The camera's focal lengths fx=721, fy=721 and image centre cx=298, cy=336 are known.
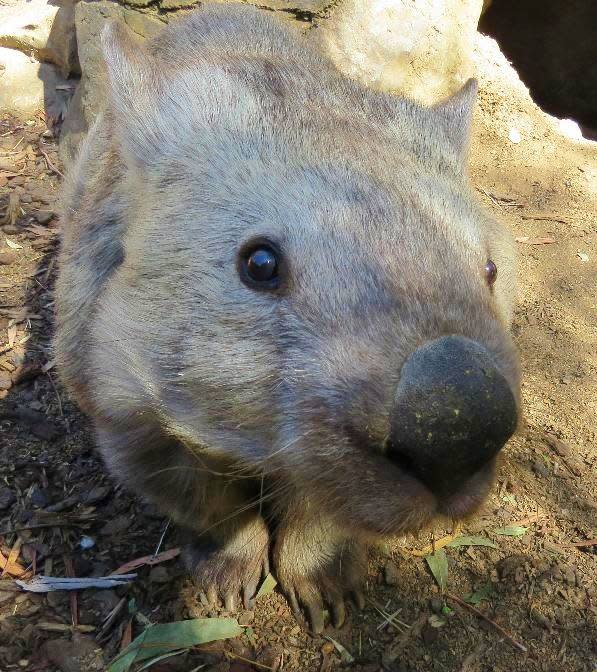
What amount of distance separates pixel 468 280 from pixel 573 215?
14.3 ft

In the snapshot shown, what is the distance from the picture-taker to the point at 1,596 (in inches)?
126

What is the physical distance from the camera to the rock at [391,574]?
136 inches

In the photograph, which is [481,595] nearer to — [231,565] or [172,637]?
[231,565]

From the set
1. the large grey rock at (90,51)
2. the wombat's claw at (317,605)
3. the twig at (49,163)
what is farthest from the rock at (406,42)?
the wombat's claw at (317,605)

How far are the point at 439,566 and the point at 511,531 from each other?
0.46 meters

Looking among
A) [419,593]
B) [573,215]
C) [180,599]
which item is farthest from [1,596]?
[573,215]

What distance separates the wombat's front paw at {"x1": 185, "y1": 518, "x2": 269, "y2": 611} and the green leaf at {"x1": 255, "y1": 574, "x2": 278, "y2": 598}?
0.09ft

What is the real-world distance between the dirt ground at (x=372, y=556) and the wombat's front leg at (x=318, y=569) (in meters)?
0.08

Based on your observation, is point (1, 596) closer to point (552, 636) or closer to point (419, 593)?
point (419, 593)

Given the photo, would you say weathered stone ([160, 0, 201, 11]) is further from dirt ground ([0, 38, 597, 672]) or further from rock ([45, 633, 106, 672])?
rock ([45, 633, 106, 672])

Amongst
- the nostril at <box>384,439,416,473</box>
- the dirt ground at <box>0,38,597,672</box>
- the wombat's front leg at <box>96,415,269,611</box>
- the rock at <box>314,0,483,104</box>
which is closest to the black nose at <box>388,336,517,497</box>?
the nostril at <box>384,439,416,473</box>

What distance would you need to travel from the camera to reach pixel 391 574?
3479 mm

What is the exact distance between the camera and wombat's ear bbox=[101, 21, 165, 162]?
8.54ft

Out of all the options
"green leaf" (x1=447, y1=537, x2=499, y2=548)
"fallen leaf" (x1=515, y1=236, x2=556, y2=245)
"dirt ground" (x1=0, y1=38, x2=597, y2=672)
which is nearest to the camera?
"dirt ground" (x1=0, y1=38, x2=597, y2=672)
